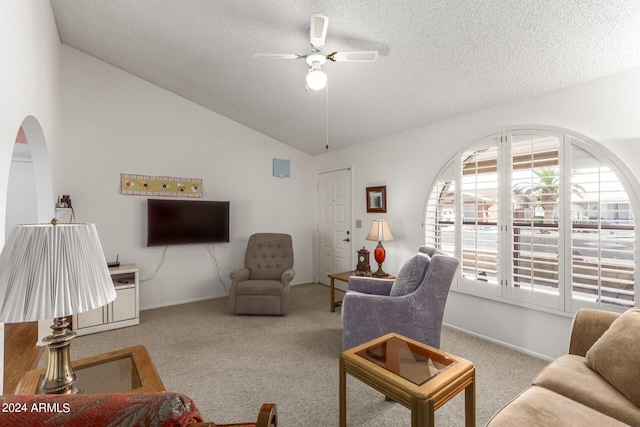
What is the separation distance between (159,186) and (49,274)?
140 inches

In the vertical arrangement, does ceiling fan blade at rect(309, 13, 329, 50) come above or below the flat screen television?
above

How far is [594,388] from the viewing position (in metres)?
1.47

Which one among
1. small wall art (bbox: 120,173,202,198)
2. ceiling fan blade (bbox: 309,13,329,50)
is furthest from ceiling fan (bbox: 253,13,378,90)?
small wall art (bbox: 120,173,202,198)

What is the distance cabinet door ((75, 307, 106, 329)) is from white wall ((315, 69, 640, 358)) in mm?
3356

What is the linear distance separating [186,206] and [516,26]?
404cm

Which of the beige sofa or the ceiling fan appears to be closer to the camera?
the beige sofa

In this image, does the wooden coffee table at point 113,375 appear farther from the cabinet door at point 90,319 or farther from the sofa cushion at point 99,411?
the cabinet door at point 90,319

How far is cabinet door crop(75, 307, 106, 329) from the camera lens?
3.24 metres

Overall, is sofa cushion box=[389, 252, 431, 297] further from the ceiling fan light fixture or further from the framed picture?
the framed picture

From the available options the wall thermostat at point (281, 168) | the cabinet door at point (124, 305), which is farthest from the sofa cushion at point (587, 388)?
the wall thermostat at point (281, 168)

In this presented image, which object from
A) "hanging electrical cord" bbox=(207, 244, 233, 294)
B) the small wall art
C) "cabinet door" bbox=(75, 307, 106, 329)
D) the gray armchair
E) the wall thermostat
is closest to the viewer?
the gray armchair

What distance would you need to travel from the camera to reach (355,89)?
322 cm

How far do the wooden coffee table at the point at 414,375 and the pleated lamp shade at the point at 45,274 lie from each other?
1.33m

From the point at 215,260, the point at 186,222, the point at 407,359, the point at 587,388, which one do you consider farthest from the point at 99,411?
the point at 215,260
